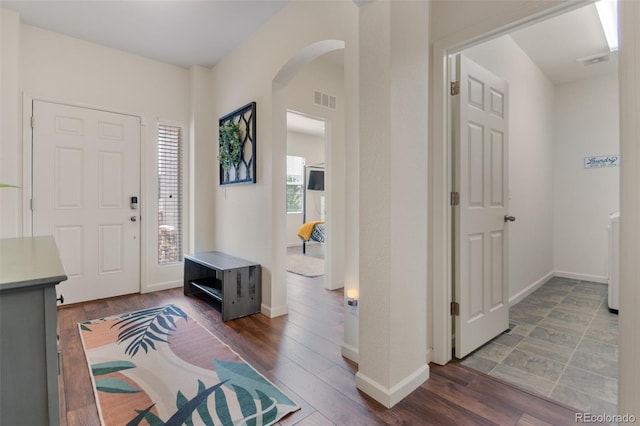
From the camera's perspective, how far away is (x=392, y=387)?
65.7 inches

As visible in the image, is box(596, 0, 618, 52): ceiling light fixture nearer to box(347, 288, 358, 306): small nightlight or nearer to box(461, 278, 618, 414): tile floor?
box(461, 278, 618, 414): tile floor

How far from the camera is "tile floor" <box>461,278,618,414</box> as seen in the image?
177 centimetres

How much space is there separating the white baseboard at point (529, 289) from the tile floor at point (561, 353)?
0.08 metres

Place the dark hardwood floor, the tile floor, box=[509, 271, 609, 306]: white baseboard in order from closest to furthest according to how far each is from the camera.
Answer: the dark hardwood floor → the tile floor → box=[509, 271, 609, 306]: white baseboard

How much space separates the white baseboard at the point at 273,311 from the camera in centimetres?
292

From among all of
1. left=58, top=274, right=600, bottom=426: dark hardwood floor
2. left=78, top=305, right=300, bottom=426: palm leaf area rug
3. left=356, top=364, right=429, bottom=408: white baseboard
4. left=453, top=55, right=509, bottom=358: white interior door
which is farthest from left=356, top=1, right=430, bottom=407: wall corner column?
left=78, top=305, right=300, bottom=426: palm leaf area rug

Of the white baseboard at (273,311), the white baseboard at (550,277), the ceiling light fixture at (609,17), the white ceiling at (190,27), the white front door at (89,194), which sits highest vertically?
the white ceiling at (190,27)

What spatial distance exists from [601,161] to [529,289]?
2.10 meters

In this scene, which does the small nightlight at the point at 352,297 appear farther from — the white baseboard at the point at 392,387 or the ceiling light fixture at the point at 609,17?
the ceiling light fixture at the point at 609,17

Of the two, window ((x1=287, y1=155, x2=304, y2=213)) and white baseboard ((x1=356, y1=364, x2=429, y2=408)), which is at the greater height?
window ((x1=287, y1=155, x2=304, y2=213))

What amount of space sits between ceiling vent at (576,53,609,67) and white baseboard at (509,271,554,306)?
2678 mm

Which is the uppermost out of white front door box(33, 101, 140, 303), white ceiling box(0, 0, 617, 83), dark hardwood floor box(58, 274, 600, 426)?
white ceiling box(0, 0, 617, 83)

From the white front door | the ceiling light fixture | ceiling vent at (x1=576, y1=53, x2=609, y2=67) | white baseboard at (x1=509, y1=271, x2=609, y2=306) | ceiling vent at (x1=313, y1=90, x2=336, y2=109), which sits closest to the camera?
the ceiling light fixture

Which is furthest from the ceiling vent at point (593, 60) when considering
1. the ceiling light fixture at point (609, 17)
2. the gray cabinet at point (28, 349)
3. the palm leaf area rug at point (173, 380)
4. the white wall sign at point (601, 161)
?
the gray cabinet at point (28, 349)
